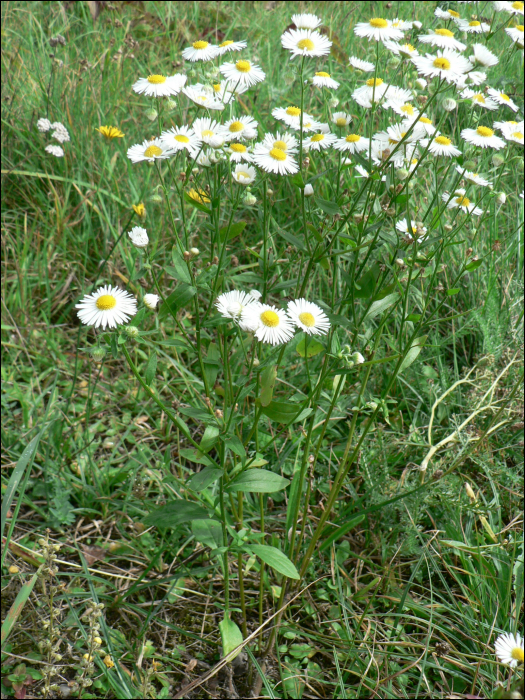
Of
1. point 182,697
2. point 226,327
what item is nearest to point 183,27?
point 226,327

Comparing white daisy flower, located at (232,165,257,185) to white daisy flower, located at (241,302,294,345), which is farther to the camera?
white daisy flower, located at (232,165,257,185)

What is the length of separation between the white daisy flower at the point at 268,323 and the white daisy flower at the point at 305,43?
614 millimetres

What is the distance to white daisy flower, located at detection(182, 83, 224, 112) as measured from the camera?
51.5 inches

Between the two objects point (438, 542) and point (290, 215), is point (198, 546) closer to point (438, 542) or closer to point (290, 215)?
point (438, 542)

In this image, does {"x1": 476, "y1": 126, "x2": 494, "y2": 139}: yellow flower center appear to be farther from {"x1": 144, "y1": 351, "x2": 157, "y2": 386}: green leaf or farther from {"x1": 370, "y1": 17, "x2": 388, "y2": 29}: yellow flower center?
{"x1": 144, "y1": 351, "x2": 157, "y2": 386}: green leaf

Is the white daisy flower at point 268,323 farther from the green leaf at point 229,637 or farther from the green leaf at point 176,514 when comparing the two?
the green leaf at point 229,637

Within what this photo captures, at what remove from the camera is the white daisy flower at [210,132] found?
1.16m

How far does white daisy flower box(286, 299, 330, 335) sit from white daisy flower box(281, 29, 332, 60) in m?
0.58

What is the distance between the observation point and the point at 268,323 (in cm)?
112

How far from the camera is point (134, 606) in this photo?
4.82 feet

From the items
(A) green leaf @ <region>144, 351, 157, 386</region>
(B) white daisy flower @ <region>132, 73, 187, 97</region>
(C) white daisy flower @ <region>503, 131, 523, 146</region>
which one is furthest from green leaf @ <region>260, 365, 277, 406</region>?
(C) white daisy flower @ <region>503, 131, 523, 146</region>

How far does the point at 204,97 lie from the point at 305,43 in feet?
0.88

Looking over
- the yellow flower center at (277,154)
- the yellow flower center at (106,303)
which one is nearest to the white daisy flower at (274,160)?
the yellow flower center at (277,154)

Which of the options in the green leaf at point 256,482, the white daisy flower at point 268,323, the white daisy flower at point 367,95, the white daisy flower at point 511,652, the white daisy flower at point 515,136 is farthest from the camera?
the white daisy flower at point 515,136
